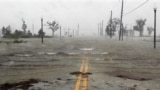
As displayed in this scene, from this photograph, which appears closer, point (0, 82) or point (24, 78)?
point (0, 82)

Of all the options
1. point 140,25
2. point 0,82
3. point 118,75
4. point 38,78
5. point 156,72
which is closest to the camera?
point 0,82

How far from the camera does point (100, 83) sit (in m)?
11.6

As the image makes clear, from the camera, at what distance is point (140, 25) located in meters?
150

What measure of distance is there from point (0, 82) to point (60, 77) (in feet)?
7.50

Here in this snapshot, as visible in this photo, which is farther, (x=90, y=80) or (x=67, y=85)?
(x=90, y=80)

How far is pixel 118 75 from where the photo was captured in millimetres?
14008

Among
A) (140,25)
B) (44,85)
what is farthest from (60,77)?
(140,25)

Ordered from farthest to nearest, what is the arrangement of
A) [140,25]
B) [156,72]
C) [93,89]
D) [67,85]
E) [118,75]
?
[140,25] < [156,72] < [118,75] < [67,85] < [93,89]

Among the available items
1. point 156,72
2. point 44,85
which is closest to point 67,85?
point 44,85

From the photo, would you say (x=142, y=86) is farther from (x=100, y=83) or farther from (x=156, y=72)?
(x=156, y=72)

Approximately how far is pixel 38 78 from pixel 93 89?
3.10 meters

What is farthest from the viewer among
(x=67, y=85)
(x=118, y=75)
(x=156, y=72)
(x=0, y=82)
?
(x=156, y=72)

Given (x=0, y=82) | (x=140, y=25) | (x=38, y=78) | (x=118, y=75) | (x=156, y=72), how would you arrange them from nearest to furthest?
(x=0, y=82) → (x=38, y=78) → (x=118, y=75) → (x=156, y=72) → (x=140, y=25)

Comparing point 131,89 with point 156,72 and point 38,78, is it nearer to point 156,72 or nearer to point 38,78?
point 38,78
